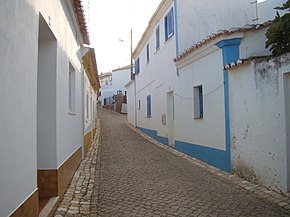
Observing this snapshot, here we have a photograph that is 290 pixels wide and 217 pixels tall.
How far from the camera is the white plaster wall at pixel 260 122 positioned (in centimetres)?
571

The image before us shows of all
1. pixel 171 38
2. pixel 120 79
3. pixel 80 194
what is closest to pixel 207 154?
pixel 80 194

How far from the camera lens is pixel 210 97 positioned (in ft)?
28.7

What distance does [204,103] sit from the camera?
9.18 metres

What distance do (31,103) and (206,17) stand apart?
10.0m

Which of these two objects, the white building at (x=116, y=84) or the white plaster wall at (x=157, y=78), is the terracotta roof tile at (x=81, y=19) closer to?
the white plaster wall at (x=157, y=78)

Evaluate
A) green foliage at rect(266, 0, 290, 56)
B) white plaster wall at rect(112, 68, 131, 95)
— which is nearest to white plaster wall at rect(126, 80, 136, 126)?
green foliage at rect(266, 0, 290, 56)

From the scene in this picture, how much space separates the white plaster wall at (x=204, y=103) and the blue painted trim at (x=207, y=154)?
0.14 m

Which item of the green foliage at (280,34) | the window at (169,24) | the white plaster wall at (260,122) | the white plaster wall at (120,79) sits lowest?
the white plaster wall at (260,122)

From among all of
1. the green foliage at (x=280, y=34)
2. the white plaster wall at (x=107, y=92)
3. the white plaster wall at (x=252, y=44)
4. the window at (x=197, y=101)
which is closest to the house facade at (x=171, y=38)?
the window at (x=197, y=101)

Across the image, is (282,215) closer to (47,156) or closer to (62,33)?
(47,156)

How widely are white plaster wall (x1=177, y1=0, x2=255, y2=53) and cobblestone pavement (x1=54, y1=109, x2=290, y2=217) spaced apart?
4.83 m

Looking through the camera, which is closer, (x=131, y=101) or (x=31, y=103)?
(x=31, y=103)

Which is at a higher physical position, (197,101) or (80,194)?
(197,101)

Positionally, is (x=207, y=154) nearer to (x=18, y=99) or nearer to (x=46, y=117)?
(x=46, y=117)
